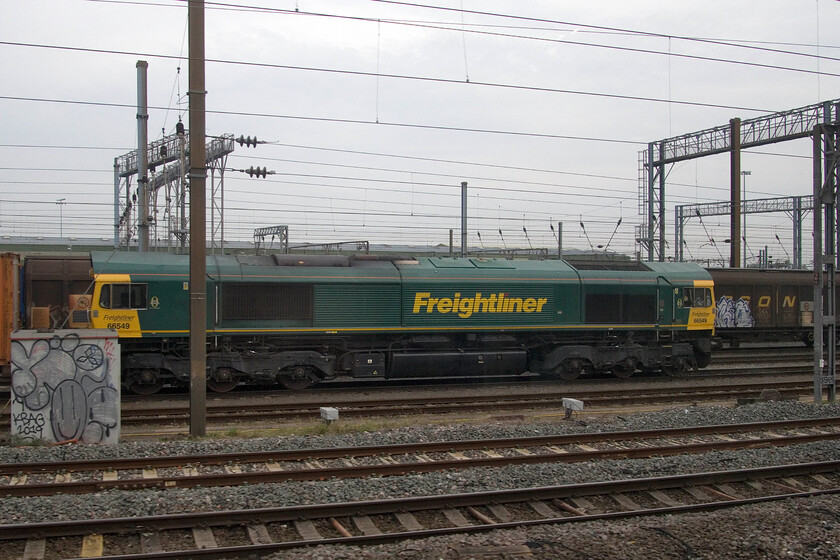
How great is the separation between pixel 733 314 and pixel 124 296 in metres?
22.1

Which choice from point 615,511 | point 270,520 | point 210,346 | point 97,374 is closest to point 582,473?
point 615,511

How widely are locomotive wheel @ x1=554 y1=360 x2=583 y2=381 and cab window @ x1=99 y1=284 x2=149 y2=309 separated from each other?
37.1ft

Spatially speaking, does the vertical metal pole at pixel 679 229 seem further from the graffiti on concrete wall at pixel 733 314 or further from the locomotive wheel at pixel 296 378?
the locomotive wheel at pixel 296 378

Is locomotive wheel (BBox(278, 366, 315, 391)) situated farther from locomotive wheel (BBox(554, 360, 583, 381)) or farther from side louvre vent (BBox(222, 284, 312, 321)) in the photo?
locomotive wheel (BBox(554, 360, 583, 381))

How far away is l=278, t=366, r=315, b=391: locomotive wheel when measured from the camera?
1758 cm

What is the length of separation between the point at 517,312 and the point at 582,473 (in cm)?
970

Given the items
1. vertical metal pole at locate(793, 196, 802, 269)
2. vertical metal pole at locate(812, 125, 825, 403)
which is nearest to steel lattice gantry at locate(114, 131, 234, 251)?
vertical metal pole at locate(812, 125, 825, 403)

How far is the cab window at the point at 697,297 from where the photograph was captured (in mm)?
21312

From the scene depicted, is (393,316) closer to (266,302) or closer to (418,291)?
(418,291)

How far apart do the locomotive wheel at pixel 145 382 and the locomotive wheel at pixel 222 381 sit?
1224 mm

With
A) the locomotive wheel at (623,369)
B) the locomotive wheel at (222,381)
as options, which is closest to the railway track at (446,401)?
the locomotive wheel at (222,381)

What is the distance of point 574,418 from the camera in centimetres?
1476

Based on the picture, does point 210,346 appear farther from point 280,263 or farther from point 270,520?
point 270,520

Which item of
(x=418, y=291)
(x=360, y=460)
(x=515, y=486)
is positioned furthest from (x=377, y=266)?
(x=515, y=486)
